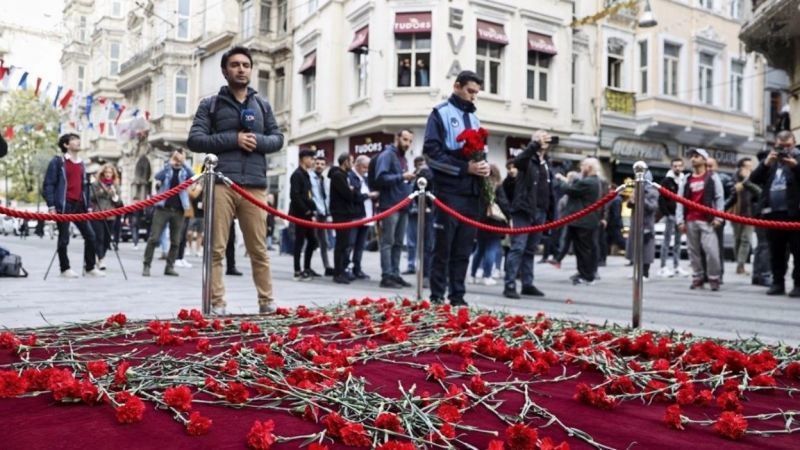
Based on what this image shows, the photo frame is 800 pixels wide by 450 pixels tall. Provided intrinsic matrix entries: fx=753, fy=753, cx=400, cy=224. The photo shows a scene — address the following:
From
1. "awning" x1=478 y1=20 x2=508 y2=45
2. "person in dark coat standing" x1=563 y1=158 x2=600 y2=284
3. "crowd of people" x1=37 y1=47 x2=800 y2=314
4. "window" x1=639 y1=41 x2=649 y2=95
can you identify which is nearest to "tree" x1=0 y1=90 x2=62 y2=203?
"awning" x1=478 y1=20 x2=508 y2=45

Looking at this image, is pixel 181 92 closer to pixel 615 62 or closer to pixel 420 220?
pixel 615 62

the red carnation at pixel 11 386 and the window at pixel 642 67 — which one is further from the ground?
the window at pixel 642 67

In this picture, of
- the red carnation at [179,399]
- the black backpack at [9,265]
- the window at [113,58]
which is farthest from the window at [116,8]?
the red carnation at [179,399]

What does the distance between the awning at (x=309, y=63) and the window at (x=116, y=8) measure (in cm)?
631

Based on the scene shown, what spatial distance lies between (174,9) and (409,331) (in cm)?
1204

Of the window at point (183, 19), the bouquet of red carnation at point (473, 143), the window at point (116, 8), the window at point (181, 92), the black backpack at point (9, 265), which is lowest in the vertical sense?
the black backpack at point (9, 265)

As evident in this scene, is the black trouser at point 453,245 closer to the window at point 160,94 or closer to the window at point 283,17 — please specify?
the window at point 160,94

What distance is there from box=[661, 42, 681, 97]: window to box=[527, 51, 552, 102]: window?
5.41 meters

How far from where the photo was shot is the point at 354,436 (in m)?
2.33

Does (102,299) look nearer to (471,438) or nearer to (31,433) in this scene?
(31,433)

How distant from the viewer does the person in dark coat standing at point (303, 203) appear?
1020cm

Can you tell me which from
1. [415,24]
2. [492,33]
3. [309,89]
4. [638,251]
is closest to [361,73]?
[415,24]

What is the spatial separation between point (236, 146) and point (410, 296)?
3.21 m

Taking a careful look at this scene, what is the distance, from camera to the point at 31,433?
2367mm
